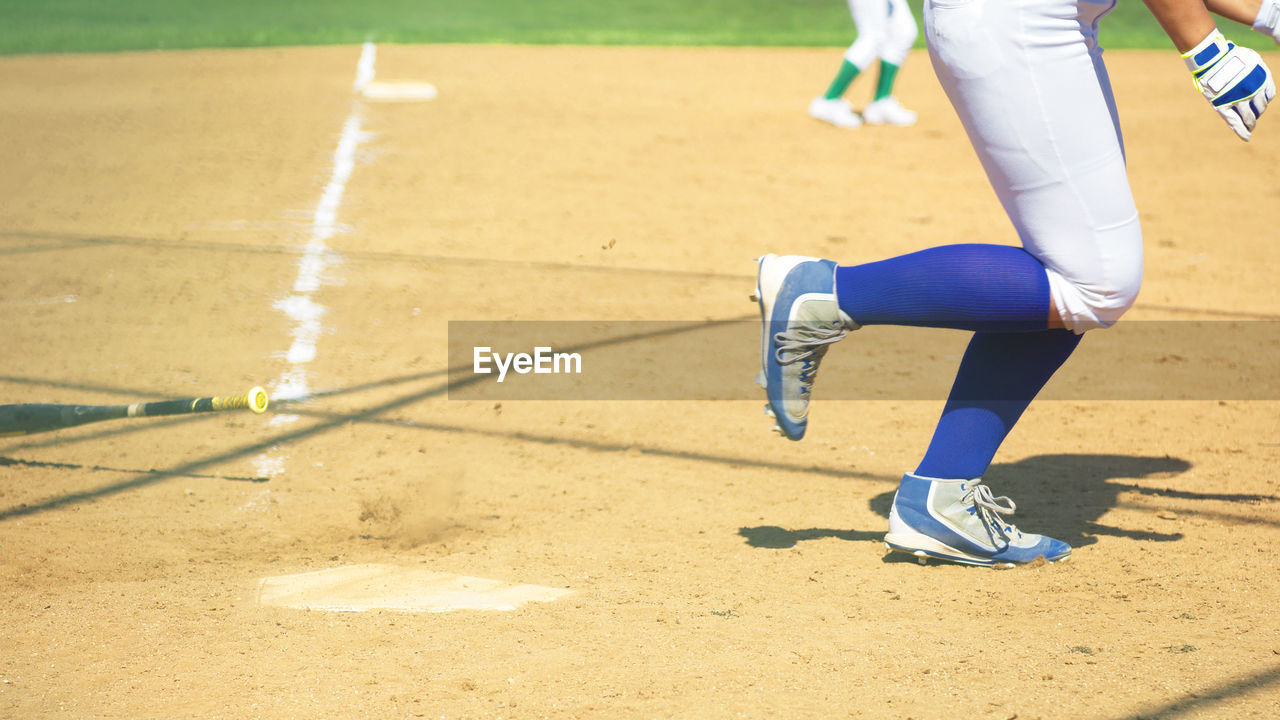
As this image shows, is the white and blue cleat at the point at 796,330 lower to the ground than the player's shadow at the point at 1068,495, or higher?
higher

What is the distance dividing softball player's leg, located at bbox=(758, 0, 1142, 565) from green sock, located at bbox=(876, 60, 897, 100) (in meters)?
6.27

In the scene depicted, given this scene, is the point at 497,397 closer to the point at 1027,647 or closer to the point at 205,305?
the point at 205,305

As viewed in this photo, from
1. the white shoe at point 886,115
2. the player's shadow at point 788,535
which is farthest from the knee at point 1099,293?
the white shoe at point 886,115

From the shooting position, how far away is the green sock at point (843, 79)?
8.08 m

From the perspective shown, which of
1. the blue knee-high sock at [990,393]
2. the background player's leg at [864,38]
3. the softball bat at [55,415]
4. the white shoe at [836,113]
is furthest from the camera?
the white shoe at [836,113]

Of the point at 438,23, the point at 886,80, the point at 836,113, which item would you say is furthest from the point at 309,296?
the point at 438,23

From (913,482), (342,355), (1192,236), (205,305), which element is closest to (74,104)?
(205,305)

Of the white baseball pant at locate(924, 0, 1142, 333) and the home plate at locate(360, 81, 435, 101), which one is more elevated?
the home plate at locate(360, 81, 435, 101)

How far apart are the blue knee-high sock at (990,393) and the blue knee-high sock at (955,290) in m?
0.19

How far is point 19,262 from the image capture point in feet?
15.8

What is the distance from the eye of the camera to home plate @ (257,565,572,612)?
7.29ft

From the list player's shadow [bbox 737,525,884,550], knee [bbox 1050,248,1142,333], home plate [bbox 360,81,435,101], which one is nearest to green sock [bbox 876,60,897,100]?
home plate [bbox 360,81,435,101]

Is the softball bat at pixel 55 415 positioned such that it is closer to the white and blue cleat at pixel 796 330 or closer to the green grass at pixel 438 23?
the white and blue cleat at pixel 796 330

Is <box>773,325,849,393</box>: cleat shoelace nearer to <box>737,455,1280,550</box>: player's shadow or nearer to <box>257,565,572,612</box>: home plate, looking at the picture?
<box>737,455,1280,550</box>: player's shadow
